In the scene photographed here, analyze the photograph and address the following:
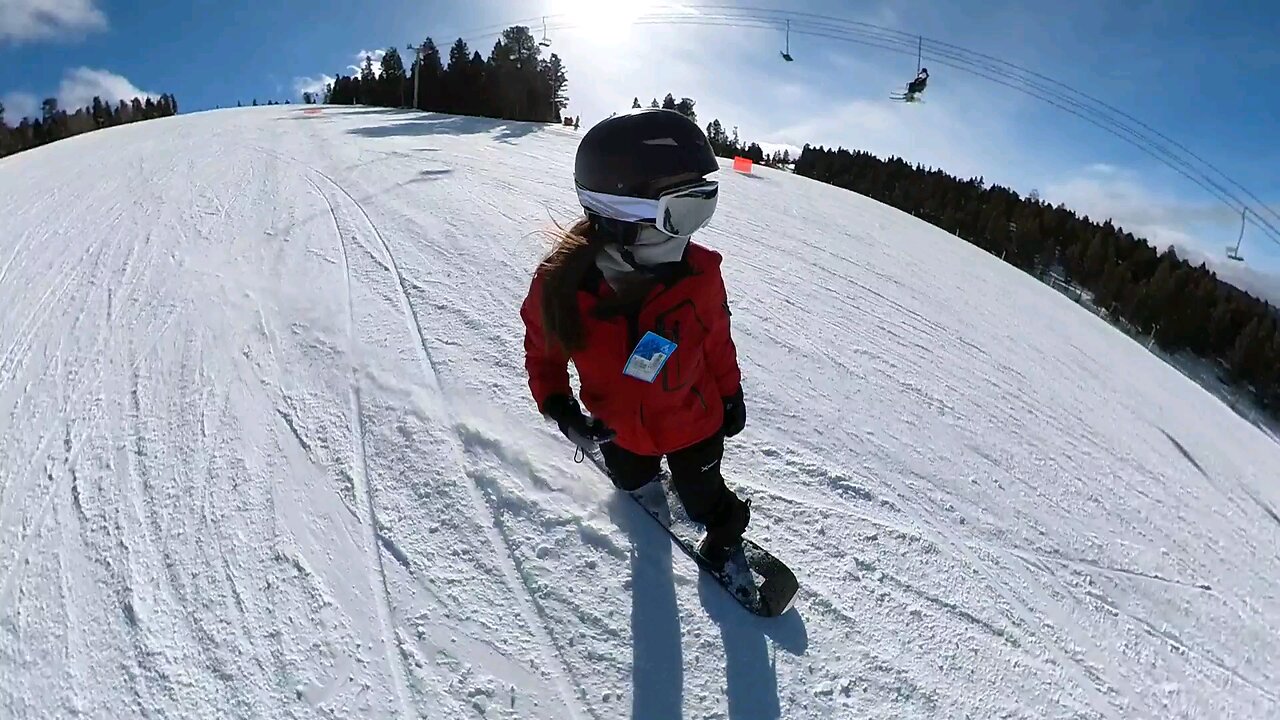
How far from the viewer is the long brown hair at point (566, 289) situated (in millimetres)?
2182

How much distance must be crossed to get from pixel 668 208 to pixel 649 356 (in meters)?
0.47

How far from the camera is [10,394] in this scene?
3289 millimetres

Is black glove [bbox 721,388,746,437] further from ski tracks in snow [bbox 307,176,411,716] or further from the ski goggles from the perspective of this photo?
ski tracks in snow [bbox 307,176,411,716]

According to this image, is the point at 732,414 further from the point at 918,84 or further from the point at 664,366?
the point at 918,84

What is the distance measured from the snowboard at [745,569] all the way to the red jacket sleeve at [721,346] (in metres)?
0.55

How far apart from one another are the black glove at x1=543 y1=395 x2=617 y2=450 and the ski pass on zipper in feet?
0.81

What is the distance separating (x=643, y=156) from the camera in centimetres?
216

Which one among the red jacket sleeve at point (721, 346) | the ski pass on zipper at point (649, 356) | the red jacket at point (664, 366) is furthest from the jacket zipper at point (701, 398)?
the ski pass on zipper at point (649, 356)

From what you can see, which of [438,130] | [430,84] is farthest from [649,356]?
[430,84]

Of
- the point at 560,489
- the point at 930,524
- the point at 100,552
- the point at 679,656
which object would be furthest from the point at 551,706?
the point at 930,524

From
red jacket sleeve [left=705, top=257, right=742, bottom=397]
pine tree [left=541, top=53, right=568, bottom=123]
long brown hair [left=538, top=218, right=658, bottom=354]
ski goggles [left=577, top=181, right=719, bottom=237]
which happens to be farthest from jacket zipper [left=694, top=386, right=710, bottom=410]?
pine tree [left=541, top=53, right=568, bottom=123]

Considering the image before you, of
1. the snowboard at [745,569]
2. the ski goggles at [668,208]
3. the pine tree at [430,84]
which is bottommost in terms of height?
the snowboard at [745,569]

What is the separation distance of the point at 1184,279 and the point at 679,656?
1408 inches

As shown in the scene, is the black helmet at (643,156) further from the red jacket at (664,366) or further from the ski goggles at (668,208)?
the red jacket at (664,366)
